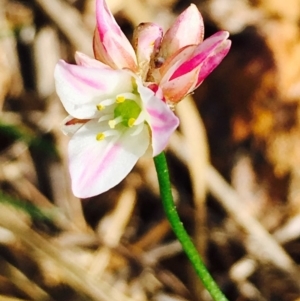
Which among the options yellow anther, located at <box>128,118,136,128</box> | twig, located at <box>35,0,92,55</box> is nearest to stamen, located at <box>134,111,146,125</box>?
yellow anther, located at <box>128,118,136,128</box>

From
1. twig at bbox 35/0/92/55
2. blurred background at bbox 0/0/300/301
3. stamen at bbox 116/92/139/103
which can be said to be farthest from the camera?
twig at bbox 35/0/92/55

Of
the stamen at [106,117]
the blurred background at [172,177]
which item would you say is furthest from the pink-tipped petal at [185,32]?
the blurred background at [172,177]

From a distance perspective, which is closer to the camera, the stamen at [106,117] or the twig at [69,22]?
the stamen at [106,117]

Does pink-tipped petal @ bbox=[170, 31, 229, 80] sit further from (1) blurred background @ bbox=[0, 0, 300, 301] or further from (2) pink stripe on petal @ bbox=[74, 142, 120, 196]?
(1) blurred background @ bbox=[0, 0, 300, 301]

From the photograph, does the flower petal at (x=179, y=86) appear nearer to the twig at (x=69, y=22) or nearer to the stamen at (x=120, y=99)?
the stamen at (x=120, y=99)

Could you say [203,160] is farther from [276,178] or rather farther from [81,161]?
[81,161]

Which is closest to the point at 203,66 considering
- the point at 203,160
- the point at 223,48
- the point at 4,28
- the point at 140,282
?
the point at 223,48
